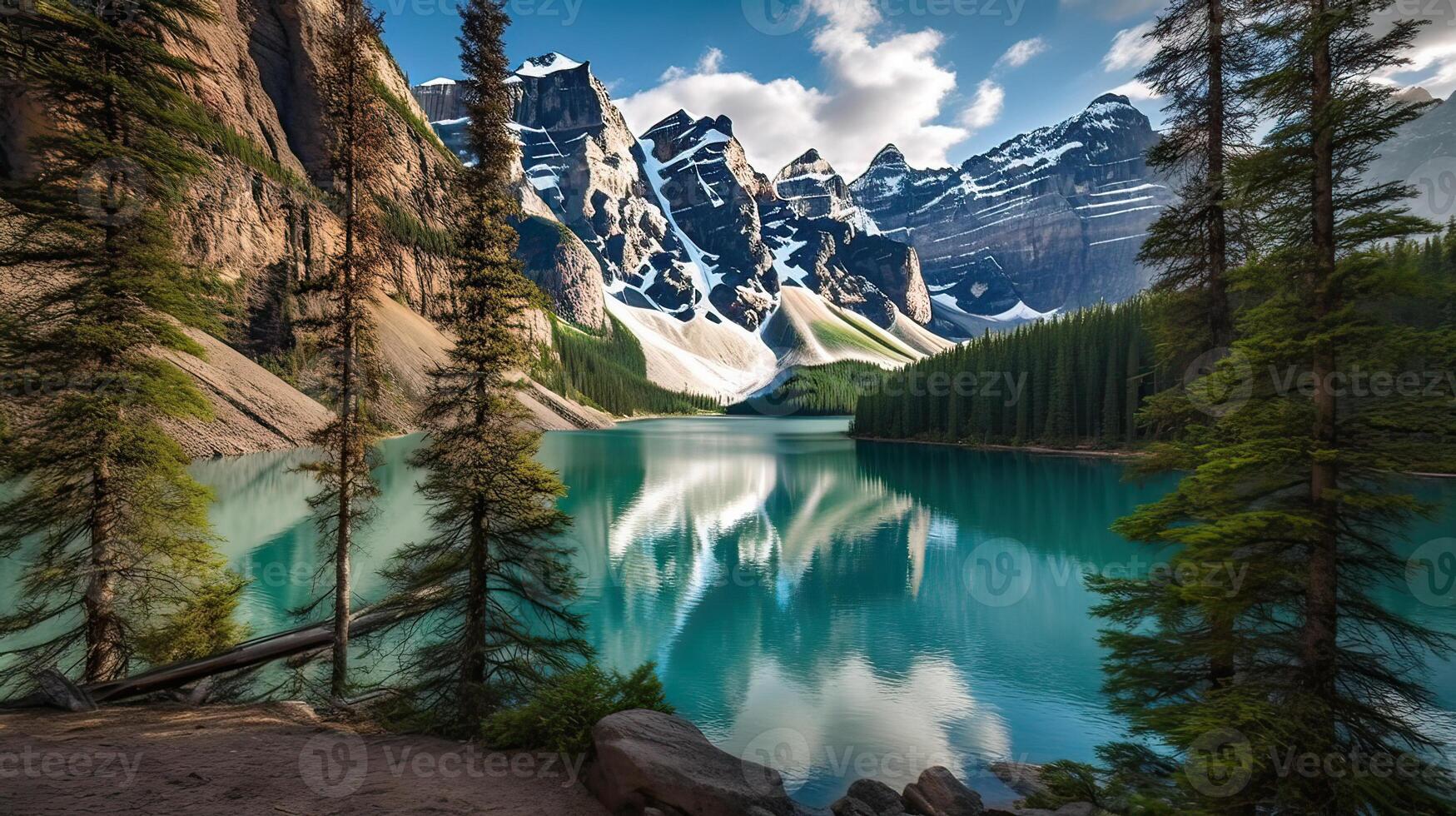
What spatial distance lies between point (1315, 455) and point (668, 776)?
8317 mm

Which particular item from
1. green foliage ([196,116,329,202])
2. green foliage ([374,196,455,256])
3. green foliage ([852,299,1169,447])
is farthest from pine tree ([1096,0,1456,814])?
green foliage ([374,196,455,256])

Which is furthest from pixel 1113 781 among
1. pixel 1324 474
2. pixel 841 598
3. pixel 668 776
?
pixel 841 598

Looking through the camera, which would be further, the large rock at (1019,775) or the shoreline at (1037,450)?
the shoreline at (1037,450)

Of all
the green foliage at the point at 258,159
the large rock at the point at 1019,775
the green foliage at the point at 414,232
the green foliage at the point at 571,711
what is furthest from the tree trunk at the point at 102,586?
the green foliage at the point at 414,232

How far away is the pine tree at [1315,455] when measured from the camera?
5.93 metres

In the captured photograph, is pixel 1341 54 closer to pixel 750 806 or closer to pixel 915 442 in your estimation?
pixel 750 806

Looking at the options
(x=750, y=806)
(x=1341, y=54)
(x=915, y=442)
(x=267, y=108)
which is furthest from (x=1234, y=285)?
(x=267, y=108)

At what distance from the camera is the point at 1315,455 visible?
6.04 meters

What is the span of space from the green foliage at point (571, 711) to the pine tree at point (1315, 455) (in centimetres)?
730

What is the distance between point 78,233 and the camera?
10.8m

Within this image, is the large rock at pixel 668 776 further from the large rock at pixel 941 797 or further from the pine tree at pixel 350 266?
the pine tree at pixel 350 266

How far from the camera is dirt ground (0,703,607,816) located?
6598 mm

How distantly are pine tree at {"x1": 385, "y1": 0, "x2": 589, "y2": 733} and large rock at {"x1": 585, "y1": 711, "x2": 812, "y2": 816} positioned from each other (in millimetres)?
3724

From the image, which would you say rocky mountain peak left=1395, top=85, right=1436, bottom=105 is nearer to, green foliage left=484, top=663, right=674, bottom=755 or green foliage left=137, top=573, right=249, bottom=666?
green foliage left=484, top=663, right=674, bottom=755
